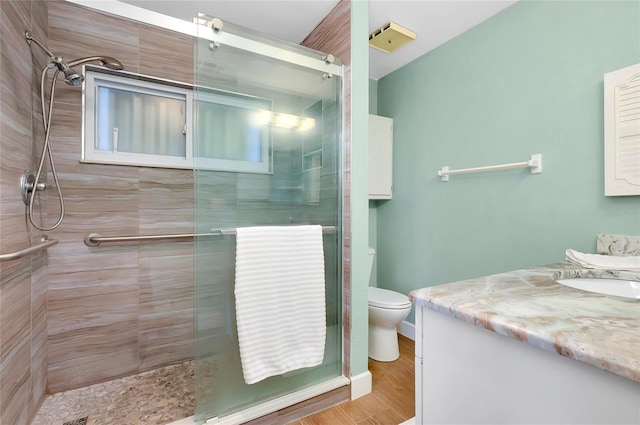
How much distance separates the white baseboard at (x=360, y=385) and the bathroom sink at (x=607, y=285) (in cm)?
113

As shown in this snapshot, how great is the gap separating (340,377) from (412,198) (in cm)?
150

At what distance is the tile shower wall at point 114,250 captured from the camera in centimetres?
162

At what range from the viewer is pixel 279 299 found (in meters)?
1.38

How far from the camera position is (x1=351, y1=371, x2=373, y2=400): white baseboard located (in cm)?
161

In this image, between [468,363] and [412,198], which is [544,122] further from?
[468,363]

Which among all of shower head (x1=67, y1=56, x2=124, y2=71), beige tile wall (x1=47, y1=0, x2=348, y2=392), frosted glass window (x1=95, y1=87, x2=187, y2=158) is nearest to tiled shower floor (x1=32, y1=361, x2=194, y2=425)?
beige tile wall (x1=47, y1=0, x2=348, y2=392)

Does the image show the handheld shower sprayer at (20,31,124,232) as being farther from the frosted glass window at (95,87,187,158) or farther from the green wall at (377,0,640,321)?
the green wall at (377,0,640,321)

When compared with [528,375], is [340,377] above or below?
below

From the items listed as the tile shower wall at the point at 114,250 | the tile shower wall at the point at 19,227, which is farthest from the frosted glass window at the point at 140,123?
the tile shower wall at the point at 19,227

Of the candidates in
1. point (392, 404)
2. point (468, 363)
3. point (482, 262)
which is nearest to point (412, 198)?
point (482, 262)

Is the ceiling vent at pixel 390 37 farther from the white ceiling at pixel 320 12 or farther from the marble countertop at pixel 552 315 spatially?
the marble countertop at pixel 552 315

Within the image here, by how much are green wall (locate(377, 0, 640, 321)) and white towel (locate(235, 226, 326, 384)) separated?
1.20m

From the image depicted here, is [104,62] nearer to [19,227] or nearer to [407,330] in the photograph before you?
[19,227]

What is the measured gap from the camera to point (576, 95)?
1.50 metres
